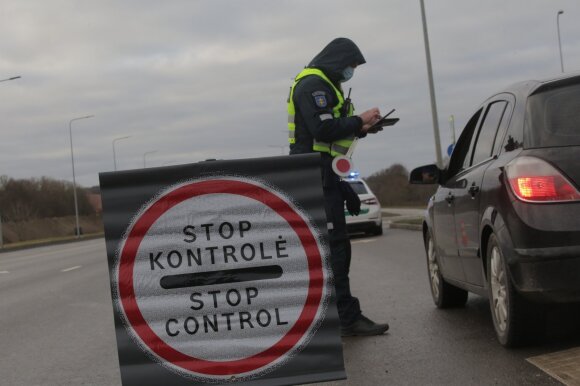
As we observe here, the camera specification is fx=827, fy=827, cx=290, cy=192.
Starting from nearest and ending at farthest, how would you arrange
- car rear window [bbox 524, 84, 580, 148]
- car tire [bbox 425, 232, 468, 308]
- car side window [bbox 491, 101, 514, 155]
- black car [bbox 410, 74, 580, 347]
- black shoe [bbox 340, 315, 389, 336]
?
black car [bbox 410, 74, 580, 347] < car rear window [bbox 524, 84, 580, 148] < car side window [bbox 491, 101, 514, 155] < black shoe [bbox 340, 315, 389, 336] < car tire [bbox 425, 232, 468, 308]

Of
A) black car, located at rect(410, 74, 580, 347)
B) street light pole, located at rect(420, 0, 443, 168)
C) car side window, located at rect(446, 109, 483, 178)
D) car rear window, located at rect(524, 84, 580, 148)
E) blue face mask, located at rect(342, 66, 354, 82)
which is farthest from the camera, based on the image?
street light pole, located at rect(420, 0, 443, 168)

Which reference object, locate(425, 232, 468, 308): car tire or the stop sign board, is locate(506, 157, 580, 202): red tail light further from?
locate(425, 232, 468, 308): car tire

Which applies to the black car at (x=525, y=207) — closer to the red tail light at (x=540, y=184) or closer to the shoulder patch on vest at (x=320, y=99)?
the red tail light at (x=540, y=184)

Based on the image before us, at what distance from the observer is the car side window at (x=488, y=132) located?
5383 millimetres

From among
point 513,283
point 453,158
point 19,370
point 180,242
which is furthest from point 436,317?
point 180,242

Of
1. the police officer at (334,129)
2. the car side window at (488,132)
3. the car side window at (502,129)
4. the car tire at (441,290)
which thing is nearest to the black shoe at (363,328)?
the police officer at (334,129)

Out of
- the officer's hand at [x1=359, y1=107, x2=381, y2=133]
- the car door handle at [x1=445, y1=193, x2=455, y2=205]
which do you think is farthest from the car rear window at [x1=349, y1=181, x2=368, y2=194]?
the officer's hand at [x1=359, y1=107, x2=381, y2=133]

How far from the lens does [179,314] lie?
135 inches

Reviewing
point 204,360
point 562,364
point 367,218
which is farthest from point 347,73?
point 367,218

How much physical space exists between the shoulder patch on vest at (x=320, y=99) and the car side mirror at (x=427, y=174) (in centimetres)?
122

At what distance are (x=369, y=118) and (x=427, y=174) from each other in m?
1.07

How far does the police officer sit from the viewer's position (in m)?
5.63

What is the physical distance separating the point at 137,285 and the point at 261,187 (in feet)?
2.16

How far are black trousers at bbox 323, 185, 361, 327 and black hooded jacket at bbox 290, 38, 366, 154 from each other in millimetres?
386
